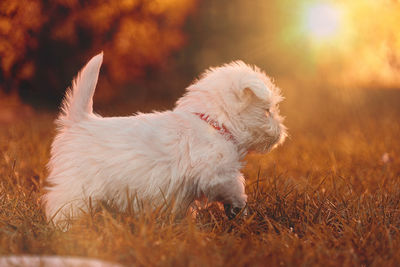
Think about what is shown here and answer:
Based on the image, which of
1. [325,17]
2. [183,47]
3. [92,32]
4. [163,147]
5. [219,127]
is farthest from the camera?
[183,47]

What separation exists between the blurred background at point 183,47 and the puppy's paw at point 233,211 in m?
2.57

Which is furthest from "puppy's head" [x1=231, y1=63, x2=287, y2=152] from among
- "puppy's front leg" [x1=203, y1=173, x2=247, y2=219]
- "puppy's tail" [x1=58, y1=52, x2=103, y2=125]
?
"puppy's tail" [x1=58, y1=52, x2=103, y2=125]

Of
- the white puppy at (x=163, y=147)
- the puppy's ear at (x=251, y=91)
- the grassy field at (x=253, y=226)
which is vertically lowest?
the grassy field at (x=253, y=226)

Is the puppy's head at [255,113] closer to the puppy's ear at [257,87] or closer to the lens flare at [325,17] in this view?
the puppy's ear at [257,87]

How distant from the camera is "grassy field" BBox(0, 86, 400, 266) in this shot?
2.09 meters

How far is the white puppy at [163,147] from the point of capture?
2475 mm

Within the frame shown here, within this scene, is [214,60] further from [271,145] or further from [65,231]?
[65,231]

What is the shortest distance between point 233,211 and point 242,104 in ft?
2.26

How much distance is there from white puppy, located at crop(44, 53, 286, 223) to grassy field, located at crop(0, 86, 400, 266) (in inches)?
5.3

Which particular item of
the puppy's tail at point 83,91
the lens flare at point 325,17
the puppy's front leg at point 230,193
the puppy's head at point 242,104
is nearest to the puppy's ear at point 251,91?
the puppy's head at point 242,104

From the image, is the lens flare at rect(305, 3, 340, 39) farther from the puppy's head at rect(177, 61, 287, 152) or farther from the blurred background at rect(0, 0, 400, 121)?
the puppy's head at rect(177, 61, 287, 152)

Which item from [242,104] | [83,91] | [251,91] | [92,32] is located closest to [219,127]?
[242,104]

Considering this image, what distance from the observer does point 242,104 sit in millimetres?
2727

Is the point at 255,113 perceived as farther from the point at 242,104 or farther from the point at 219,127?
the point at 219,127
